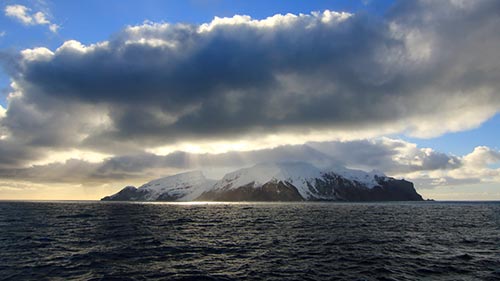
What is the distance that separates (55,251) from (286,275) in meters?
27.3

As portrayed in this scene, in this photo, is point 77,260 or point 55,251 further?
point 55,251

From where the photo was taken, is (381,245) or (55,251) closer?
(55,251)

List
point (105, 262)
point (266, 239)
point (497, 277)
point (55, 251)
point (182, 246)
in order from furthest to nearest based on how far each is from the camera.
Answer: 1. point (266, 239)
2. point (182, 246)
3. point (55, 251)
4. point (105, 262)
5. point (497, 277)

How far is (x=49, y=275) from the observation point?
28.4 metres

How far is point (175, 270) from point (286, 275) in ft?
31.5

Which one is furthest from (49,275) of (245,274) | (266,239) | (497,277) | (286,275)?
(497,277)

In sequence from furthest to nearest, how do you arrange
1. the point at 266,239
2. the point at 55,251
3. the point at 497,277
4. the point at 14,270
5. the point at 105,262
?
the point at 266,239 < the point at 55,251 < the point at 105,262 < the point at 14,270 < the point at 497,277

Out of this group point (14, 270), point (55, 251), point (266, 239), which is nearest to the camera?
point (14, 270)

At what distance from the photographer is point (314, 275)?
2842 centimetres

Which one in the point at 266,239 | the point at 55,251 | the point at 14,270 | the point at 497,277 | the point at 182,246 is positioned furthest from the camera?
the point at 266,239

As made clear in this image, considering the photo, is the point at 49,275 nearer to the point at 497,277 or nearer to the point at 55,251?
the point at 55,251

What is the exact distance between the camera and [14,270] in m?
30.1

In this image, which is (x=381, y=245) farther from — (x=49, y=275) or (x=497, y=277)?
(x=49, y=275)

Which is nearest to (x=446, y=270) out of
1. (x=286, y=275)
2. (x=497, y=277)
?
(x=497, y=277)
